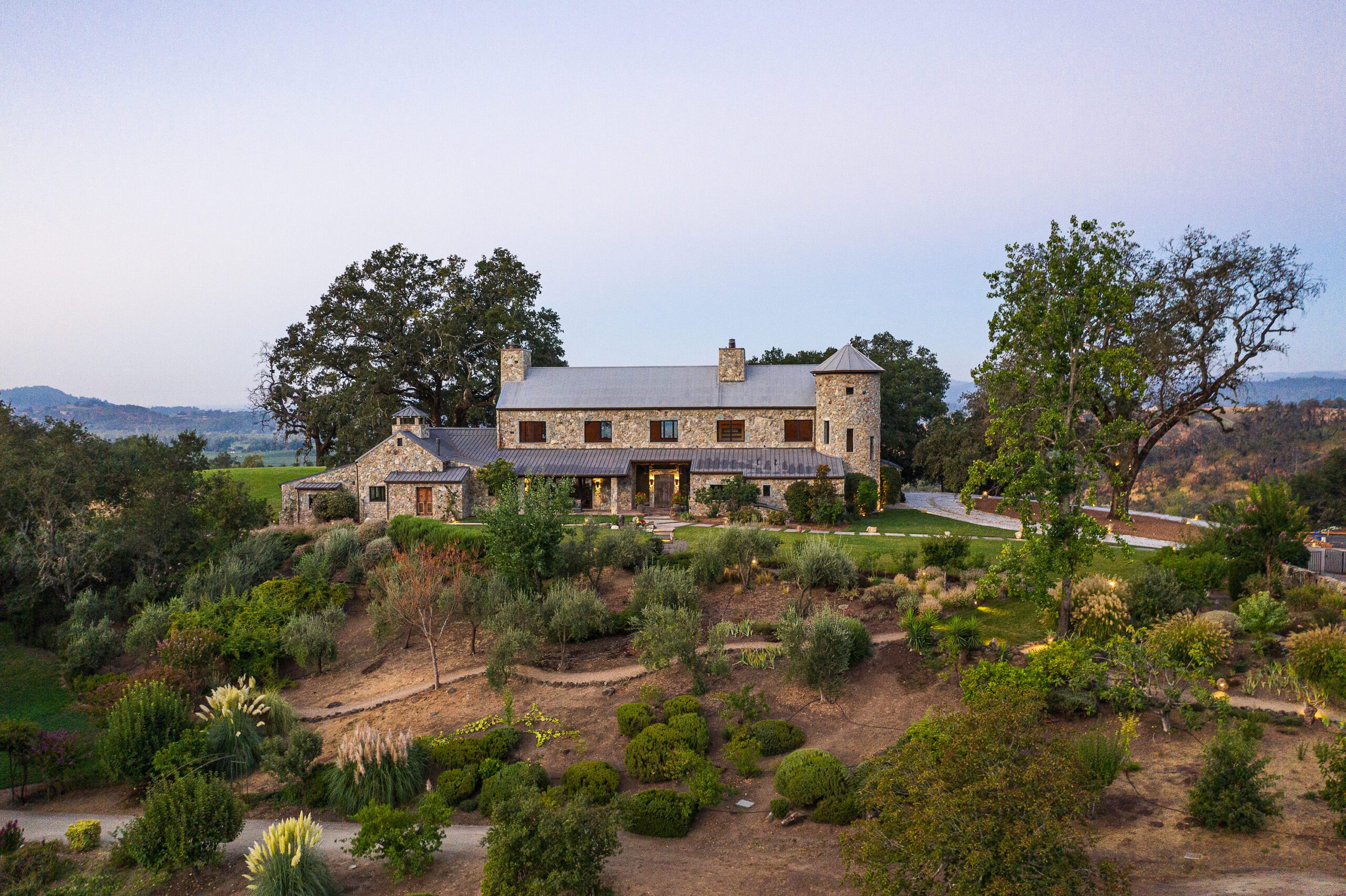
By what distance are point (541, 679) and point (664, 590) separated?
3446 mm

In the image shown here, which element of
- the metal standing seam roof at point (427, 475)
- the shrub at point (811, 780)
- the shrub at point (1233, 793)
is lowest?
the shrub at point (811, 780)

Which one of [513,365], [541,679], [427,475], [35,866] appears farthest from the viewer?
[513,365]

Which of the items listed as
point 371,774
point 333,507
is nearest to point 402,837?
point 371,774

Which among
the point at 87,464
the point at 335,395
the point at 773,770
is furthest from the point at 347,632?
the point at 335,395

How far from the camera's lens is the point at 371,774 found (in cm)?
1059

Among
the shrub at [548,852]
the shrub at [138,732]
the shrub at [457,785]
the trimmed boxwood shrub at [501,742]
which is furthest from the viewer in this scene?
the shrub at [138,732]

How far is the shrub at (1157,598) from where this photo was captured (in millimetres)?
13469

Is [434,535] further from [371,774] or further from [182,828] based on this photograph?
[182,828]

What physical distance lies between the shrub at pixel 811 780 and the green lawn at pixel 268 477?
31.0 metres

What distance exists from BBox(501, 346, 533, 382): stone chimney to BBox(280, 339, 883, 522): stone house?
6cm

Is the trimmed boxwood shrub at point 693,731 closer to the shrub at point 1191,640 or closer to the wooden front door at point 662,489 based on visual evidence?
the shrub at point 1191,640

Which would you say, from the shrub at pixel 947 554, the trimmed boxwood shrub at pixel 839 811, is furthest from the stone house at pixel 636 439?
the trimmed boxwood shrub at pixel 839 811

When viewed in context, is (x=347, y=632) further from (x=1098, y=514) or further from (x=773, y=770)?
(x=1098, y=514)

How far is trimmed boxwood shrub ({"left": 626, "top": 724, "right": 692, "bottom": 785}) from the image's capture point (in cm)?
1029
